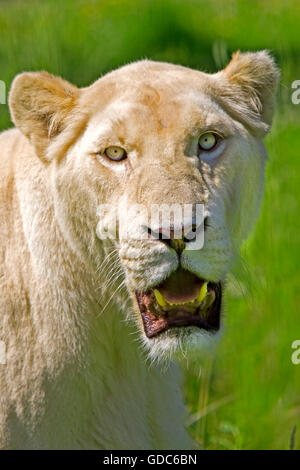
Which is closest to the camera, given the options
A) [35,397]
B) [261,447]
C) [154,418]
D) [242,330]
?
[35,397]

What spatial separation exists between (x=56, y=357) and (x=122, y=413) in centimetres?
29

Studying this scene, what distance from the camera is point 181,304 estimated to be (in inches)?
108

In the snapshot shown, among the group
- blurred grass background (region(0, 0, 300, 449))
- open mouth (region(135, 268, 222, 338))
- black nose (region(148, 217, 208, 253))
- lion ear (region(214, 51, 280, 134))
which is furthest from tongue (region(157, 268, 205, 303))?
lion ear (region(214, 51, 280, 134))

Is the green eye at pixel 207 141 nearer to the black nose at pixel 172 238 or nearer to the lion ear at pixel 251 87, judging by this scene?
the lion ear at pixel 251 87

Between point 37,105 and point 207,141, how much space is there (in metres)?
0.55

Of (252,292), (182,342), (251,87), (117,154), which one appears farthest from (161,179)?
(252,292)

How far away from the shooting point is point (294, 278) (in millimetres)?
5496

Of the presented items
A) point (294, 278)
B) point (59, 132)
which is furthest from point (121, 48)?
point (59, 132)

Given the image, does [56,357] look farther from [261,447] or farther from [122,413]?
[261,447]

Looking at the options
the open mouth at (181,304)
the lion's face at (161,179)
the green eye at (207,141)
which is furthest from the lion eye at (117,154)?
the open mouth at (181,304)

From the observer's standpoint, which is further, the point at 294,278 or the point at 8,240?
the point at 294,278

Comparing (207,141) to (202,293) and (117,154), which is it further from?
(202,293)

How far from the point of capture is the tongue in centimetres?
272

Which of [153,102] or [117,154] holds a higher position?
[153,102]
